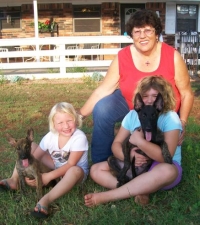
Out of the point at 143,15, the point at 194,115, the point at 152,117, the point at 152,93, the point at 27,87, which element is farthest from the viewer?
the point at 27,87

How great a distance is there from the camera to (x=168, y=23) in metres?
15.1

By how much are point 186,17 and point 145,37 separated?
12541mm

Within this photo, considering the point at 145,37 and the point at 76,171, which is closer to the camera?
the point at 76,171

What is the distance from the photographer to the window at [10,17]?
1494cm

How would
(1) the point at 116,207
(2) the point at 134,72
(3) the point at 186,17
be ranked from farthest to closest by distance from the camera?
(3) the point at 186,17, (2) the point at 134,72, (1) the point at 116,207

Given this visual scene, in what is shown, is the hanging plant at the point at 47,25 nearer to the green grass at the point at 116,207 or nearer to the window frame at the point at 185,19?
the window frame at the point at 185,19

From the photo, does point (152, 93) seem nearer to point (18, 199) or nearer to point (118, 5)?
point (18, 199)

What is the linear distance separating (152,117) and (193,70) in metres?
9.06

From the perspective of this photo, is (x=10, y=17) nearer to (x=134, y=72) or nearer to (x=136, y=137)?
(x=134, y=72)

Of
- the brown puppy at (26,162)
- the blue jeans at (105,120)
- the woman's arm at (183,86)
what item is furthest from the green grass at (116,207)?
the woman's arm at (183,86)

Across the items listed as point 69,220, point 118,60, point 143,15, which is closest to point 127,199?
point 69,220

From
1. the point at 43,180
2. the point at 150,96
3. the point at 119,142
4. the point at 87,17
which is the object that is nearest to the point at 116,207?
the point at 119,142

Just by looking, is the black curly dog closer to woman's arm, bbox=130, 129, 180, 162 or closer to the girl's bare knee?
woman's arm, bbox=130, 129, 180, 162

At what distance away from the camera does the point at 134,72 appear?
3.85m
